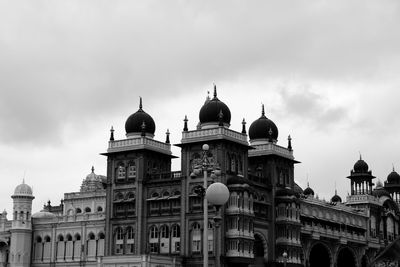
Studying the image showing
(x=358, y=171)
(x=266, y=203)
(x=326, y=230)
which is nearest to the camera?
(x=266, y=203)

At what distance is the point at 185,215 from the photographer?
83375mm

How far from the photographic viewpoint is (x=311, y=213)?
105 meters

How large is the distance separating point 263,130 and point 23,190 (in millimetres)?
34095

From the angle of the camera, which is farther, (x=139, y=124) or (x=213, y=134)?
(x=139, y=124)

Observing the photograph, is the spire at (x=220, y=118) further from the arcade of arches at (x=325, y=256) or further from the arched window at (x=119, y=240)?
the arcade of arches at (x=325, y=256)

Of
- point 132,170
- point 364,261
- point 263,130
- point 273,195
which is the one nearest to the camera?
point 132,170

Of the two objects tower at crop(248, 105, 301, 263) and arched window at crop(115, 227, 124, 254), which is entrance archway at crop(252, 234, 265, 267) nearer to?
tower at crop(248, 105, 301, 263)

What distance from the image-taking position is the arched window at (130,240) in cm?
8675

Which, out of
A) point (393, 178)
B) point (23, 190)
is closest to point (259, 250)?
point (23, 190)

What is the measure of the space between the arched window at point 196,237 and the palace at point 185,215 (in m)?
0.11

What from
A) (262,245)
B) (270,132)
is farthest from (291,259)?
(270,132)

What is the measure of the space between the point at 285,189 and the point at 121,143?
68.6ft

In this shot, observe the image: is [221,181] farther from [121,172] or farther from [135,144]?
[121,172]

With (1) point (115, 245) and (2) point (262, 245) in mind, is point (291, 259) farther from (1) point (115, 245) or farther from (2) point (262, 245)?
(1) point (115, 245)
